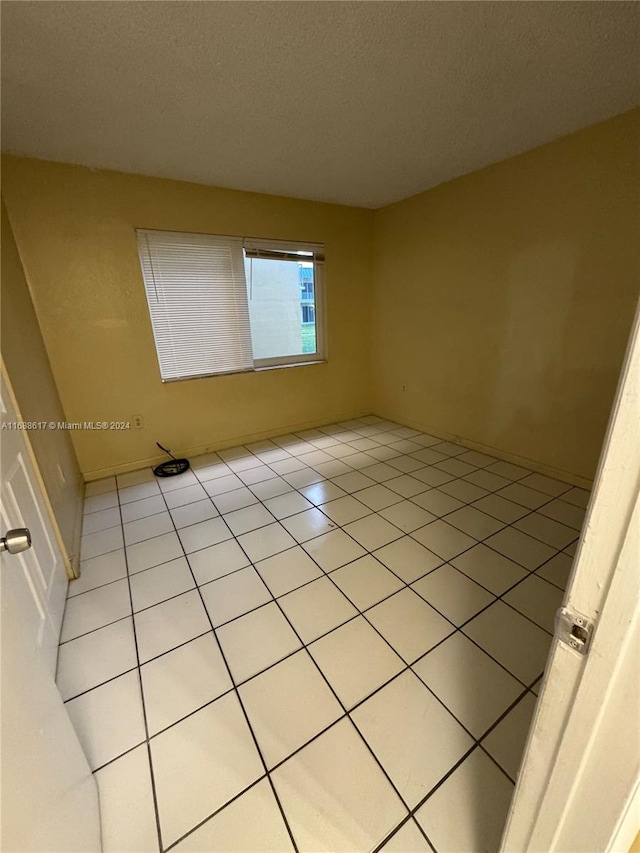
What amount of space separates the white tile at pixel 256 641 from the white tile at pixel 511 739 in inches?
27.3

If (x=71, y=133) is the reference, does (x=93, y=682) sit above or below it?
below

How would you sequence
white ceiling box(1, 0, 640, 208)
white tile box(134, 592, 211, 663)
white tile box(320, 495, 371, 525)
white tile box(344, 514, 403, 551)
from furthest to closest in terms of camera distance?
white tile box(320, 495, 371, 525) < white tile box(344, 514, 403, 551) < white tile box(134, 592, 211, 663) < white ceiling box(1, 0, 640, 208)

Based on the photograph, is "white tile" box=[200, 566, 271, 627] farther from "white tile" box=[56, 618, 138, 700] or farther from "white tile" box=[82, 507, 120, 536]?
"white tile" box=[82, 507, 120, 536]

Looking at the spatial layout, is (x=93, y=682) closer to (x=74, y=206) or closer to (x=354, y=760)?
(x=354, y=760)

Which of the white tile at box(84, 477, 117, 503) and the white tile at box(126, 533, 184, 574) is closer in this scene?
the white tile at box(126, 533, 184, 574)

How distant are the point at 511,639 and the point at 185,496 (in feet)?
6.85

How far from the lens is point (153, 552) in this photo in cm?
189

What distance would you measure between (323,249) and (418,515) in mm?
2650

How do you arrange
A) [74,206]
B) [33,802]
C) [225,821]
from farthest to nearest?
[74,206] → [225,821] → [33,802]

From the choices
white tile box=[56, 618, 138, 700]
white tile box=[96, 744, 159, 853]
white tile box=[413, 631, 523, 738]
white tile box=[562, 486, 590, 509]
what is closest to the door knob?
white tile box=[96, 744, 159, 853]

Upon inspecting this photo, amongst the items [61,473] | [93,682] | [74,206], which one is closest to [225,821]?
[93,682]

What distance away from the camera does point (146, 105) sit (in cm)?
165

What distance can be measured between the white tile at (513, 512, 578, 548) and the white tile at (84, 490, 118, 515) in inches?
105

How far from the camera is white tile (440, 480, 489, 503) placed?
2295mm
